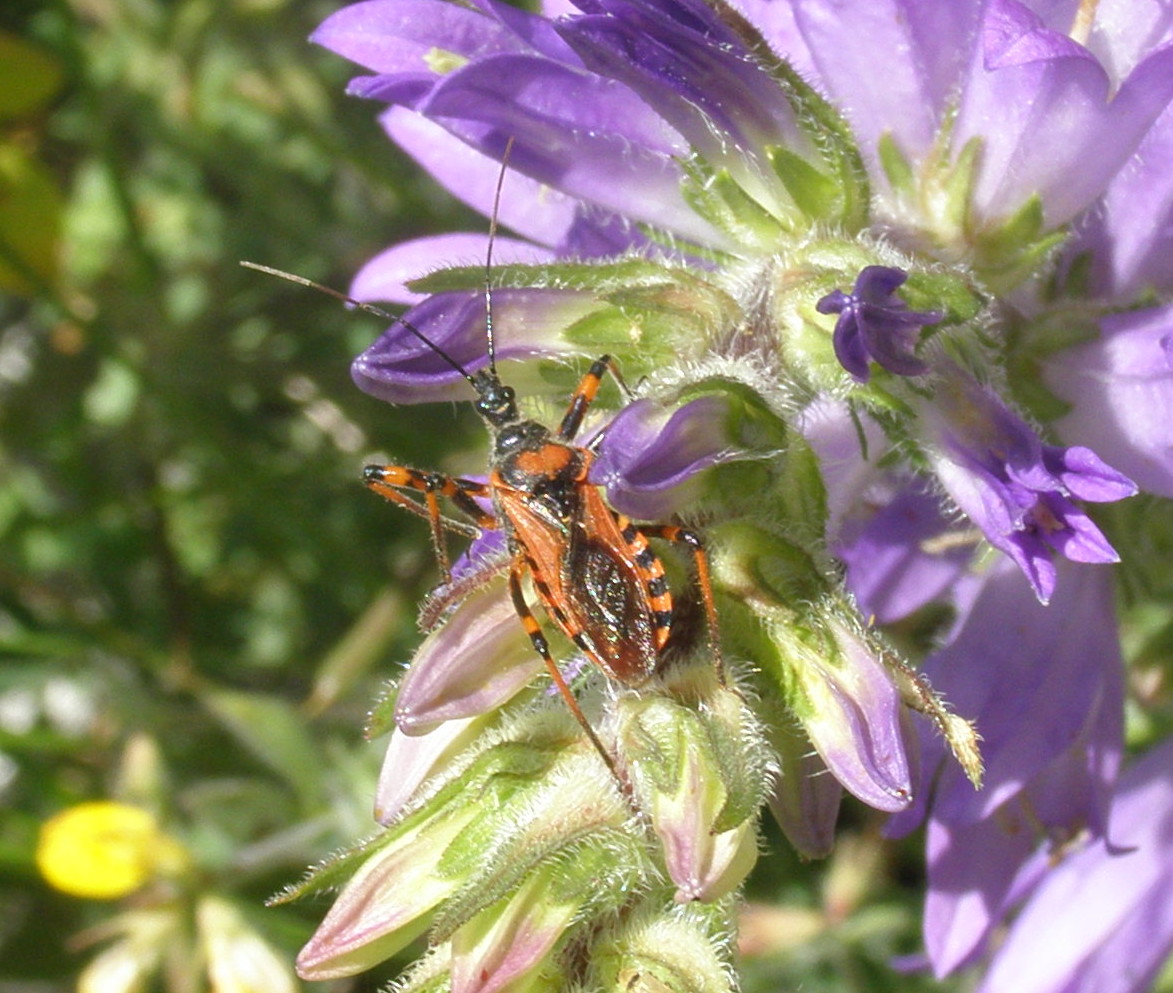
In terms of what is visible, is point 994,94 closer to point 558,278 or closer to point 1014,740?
point 558,278

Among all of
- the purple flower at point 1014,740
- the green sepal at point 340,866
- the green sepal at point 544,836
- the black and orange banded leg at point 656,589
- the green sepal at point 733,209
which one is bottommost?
the purple flower at point 1014,740

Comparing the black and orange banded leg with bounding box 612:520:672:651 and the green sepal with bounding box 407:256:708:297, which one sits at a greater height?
the green sepal with bounding box 407:256:708:297

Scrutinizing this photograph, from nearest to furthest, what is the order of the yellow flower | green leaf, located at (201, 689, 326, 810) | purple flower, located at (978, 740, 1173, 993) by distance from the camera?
A: purple flower, located at (978, 740, 1173, 993), the yellow flower, green leaf, located at (201, 689, 326, 810)

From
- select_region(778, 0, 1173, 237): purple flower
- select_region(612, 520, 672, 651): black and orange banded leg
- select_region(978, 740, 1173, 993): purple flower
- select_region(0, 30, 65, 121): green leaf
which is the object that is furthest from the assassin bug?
select_region(0, 30, 65, 121): green leaf

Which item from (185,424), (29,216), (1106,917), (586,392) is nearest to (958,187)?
Answer: (586,392)

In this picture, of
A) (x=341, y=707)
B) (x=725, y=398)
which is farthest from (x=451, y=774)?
(x=341, y=707)

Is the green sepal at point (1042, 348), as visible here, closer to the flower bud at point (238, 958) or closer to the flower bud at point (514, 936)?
the flower bud at point (514, 936)

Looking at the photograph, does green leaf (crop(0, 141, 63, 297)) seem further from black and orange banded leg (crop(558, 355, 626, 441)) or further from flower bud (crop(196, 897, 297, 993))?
black and orange banded leg (crop(558, 355, 626, 441))

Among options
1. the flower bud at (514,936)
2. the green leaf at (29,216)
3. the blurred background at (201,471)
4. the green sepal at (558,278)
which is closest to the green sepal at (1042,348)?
the green sepal at (558,278)
